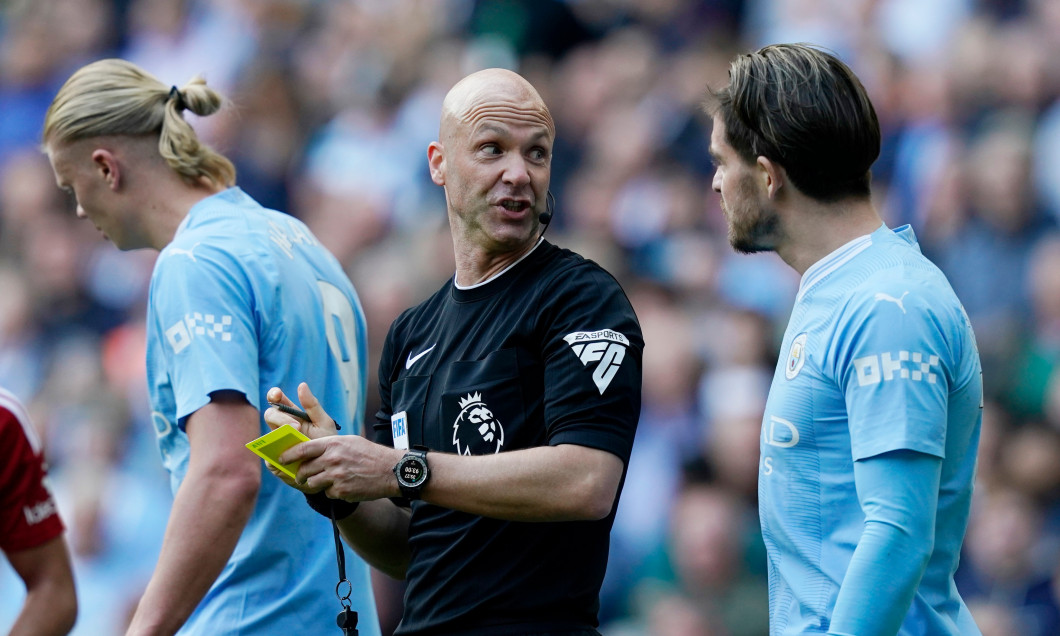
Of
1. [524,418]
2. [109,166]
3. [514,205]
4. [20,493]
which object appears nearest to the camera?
[524,418]

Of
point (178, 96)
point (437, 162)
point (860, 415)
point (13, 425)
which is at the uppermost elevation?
point (178, 96)

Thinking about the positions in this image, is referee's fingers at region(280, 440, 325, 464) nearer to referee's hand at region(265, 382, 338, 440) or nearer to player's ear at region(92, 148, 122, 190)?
referee's hand at region(265, 382, 338, 440)

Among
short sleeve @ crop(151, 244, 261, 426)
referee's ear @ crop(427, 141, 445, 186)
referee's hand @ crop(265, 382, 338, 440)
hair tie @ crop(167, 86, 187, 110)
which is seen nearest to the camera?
referee's hand @ crop(265, 382, 338, 440)

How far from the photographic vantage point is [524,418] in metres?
2.64

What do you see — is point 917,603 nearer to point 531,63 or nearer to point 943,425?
point 943,425

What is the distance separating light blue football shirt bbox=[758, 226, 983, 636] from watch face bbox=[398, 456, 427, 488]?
27.6 inches

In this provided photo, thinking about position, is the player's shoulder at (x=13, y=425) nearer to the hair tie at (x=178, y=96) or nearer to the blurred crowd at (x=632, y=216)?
the hair tie at (x=178, y=96)

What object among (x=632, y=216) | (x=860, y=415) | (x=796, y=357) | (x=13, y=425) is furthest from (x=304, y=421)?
(x=632, y=216)

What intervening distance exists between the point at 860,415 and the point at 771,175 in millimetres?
560

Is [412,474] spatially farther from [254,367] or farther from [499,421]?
[254,367]

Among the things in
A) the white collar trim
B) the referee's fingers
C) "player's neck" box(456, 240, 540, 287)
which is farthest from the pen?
the white collar trim

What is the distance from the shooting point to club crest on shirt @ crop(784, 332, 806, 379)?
97.3 inches

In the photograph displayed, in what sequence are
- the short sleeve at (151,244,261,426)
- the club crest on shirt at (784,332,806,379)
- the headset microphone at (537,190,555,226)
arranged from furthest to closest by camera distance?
1. the short sleeve at (151,244,261,426)
2. the headset microphone at (537,190,555,226)
3. the club crest on shirt at (784,332,806,379)

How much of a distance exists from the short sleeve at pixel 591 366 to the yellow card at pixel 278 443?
0.52 metres
